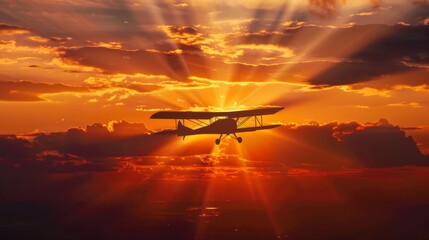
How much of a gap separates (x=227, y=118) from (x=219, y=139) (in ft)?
18.5

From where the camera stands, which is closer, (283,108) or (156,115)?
(156,115)

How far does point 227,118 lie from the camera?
103 m

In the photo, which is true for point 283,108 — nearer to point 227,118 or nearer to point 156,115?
point 227,118

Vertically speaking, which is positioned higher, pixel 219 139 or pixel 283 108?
pixel 283 108

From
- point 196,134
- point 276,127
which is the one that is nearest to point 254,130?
point 276,127

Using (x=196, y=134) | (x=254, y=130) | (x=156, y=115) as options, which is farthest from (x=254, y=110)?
(x=156, y=115)

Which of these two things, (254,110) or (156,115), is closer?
(156,115)

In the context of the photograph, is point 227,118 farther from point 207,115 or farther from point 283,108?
point 283,108

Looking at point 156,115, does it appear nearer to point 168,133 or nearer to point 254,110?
point 168,133

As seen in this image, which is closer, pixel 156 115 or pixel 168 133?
pixel 156 115

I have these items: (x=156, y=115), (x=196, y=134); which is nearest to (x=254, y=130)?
(x=196, y=134)

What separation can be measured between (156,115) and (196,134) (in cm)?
1209

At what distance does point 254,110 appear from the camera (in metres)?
105

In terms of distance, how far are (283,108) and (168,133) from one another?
957 inches
